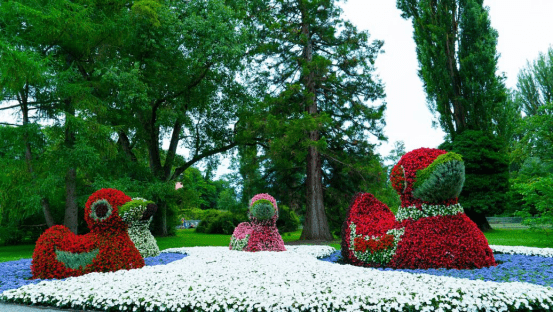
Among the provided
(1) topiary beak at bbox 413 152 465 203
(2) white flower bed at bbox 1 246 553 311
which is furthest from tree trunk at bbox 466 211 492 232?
(2) white flower bed at bbox 1 246 553 311

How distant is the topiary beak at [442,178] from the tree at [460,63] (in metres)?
14.3

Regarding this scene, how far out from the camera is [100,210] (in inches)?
293

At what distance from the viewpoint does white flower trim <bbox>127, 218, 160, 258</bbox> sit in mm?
9312

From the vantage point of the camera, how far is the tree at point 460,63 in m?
19.6

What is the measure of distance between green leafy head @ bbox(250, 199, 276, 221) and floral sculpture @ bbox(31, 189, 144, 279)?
3142mm

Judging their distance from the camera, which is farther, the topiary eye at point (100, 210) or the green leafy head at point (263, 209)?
the green leafy head at point (263, 209)

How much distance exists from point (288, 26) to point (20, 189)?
12140 mm

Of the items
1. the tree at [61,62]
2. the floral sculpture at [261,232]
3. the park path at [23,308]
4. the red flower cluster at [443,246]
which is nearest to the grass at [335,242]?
the tree at [61,62]

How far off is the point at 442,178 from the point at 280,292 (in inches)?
150

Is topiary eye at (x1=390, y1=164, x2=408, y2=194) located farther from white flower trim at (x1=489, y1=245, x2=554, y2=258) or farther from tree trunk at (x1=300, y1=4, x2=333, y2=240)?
tree trunk at (x1=300, y1=4, x2=333, y2=240)

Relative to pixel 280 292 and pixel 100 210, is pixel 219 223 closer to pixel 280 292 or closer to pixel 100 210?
pixel 100 210

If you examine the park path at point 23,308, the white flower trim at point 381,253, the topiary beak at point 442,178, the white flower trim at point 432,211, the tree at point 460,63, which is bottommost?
the park path at point 23,308

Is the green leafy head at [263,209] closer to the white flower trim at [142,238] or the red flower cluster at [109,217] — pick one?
the white flower trim at [142,238]

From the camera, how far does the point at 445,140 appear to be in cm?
2191
